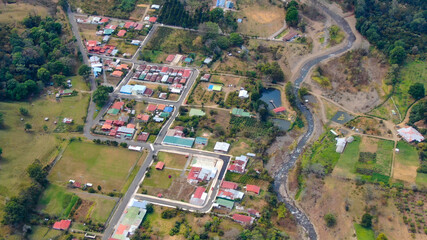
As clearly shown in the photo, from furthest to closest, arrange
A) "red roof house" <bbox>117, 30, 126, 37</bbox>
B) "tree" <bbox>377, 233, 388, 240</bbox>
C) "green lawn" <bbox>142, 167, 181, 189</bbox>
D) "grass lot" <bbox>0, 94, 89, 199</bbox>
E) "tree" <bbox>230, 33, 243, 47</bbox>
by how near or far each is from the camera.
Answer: "red roof house" <bbox>117, 30, 126, 37</bbox> → "tree" <bbox>230, 33, 243, 47</bbox> → "grass lot" <bbox>0, 94, 89, 199</bbox> → "green lawn" <bbox>142, 167, 181, 189</bbox> → "tree" <bbox>377, 233, 388, 240</bbox>

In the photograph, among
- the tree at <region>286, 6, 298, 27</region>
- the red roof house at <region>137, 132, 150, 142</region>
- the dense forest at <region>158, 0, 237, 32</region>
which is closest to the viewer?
the red roof house at <region>137, 132, 150, 142</region>

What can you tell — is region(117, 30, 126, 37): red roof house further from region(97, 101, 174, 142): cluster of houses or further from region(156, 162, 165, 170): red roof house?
region(156, 162, 165, 170): red roof house

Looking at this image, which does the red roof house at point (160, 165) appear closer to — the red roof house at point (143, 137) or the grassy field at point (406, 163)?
the red roof house at point (143, 137)

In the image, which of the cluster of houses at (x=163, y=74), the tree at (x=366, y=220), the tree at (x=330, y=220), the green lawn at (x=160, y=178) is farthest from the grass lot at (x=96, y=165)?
the tree at (x=366, y=220)

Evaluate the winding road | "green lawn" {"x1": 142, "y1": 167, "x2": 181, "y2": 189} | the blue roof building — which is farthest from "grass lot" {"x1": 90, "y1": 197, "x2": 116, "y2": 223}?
the winding road

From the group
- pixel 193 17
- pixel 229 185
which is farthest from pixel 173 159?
pixel 193 17

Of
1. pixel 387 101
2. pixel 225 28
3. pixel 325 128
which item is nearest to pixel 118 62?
pixel 225 28
